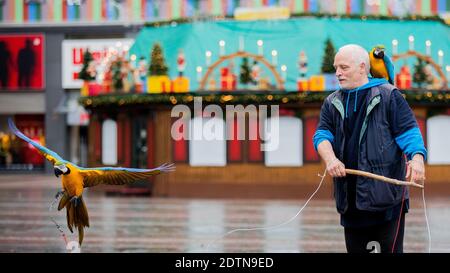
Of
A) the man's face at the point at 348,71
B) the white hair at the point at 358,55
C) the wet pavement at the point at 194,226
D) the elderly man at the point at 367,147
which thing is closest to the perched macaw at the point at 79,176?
the elderly man at the point at 367,147

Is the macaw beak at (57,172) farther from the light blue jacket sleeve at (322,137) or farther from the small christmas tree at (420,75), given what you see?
the small christmas tree at (420,75)

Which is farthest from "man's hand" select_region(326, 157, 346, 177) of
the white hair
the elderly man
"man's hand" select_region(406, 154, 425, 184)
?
the white hair

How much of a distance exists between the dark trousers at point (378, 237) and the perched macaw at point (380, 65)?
0.97 meters

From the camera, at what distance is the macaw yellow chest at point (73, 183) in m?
5.22

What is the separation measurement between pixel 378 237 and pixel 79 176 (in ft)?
6.59

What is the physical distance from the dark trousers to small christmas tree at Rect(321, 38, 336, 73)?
59.6 feet

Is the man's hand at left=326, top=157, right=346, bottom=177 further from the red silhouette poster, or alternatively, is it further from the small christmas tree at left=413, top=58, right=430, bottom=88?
the red silhouette poster

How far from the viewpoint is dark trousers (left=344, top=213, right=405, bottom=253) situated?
561cm

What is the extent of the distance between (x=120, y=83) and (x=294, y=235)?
1292cm

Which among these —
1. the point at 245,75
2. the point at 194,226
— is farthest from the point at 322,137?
the point at 245,75

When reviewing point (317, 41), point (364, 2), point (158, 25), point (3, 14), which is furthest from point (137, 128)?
point (3, 14)

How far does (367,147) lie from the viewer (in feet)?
18.0
